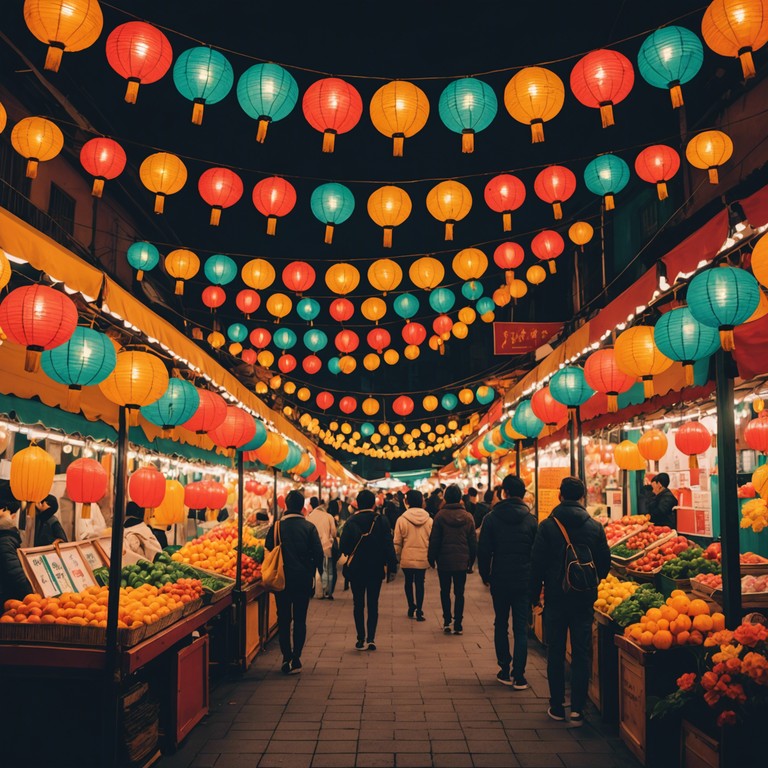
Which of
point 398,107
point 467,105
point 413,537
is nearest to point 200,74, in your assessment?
point 398,107

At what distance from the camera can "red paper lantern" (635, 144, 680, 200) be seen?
8.41 m

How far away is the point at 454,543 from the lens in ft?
33.0

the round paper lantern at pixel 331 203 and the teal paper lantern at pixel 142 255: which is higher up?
the teal paper lantern at pixel 142 255

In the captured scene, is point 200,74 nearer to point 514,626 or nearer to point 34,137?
point 34,137

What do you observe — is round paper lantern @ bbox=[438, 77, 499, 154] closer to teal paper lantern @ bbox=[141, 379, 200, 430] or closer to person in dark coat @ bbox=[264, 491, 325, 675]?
teal paper lantern @ bbox=[141, 379, 200, 430]

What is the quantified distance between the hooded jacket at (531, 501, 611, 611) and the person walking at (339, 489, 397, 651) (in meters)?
3.17

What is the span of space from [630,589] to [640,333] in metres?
2.62

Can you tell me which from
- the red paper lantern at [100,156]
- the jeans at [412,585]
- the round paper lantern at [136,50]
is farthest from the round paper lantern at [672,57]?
the jeans at [412,585]

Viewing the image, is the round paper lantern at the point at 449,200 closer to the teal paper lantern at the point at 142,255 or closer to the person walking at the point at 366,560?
the person walking at the point at 366,560

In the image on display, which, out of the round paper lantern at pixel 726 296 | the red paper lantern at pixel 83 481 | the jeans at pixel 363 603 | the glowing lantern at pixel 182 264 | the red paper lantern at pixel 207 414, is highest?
the glowing lantern at pixel 182 264

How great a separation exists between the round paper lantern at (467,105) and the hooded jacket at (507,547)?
3930 mm

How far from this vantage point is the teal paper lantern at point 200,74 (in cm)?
682

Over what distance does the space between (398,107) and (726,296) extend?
3933mm

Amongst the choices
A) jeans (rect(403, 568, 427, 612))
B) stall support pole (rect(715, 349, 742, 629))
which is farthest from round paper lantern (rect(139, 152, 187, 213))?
jeans (rect(403, 568, 427, 612))
